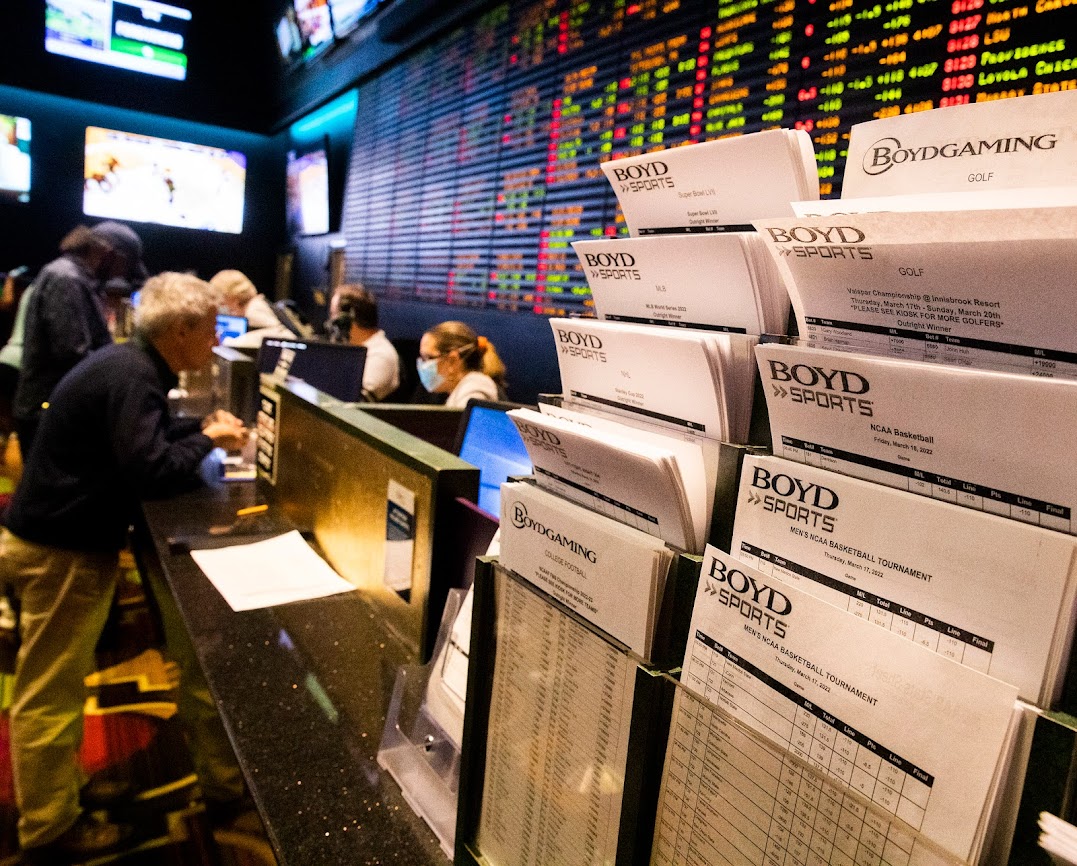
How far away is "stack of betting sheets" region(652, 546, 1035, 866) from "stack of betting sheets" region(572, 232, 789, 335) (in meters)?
0.20

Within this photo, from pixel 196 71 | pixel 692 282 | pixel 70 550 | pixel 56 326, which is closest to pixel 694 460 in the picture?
pixel 692 282

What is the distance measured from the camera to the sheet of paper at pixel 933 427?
0.40 meters

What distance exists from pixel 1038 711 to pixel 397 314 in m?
5.17

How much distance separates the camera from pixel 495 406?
191cm

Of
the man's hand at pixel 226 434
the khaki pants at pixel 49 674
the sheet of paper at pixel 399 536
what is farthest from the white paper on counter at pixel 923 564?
the man's hand at pixel 226 434

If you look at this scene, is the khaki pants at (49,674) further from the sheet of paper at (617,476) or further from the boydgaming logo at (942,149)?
the boydgaming logo at (942,149)

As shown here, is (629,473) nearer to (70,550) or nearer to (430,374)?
(70,550)

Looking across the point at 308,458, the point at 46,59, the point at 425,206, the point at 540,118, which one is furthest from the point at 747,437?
the point at 46,59

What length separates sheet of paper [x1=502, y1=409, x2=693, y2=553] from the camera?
57cm

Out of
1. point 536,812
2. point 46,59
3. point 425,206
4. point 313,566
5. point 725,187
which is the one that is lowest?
point 313,566

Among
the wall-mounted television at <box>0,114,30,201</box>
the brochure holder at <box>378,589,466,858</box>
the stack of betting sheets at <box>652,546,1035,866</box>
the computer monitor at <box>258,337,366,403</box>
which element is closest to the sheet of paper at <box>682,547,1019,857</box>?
the stack of betting sheets at <box>652,546,1035,866</box>

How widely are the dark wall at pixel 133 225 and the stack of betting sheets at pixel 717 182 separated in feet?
27.9

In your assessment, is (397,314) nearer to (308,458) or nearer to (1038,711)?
(308,458)

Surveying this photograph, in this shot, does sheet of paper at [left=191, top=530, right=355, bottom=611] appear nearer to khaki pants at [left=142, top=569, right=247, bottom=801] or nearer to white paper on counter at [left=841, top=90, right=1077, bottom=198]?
khaki pants at [left=142, top=569, right=247, bottom=801]
